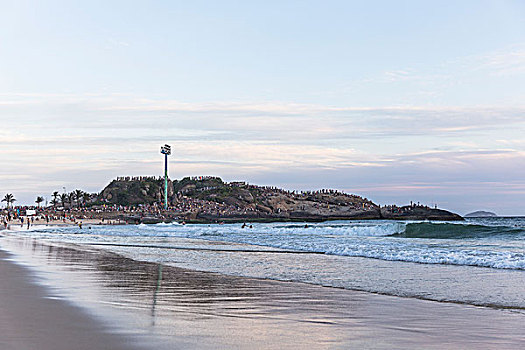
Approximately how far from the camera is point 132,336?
609cm

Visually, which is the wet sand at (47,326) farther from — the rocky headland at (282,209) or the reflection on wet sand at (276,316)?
the rocky headland at (282,209)

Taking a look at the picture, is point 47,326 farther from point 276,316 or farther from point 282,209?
point 282,209

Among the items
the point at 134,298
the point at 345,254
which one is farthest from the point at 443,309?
the point at 345,254

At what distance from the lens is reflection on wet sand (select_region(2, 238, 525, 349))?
6.26 meters

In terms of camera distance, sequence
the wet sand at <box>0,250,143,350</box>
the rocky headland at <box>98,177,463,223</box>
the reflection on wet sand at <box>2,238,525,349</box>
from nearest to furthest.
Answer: the wet sand at <box>0,250,143,350</box>
the reflection on wet sand at <box>2,238,525,349</box>
the rocky headland at <box>98,177,463,223</box>

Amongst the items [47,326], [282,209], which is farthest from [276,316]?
[282,209]

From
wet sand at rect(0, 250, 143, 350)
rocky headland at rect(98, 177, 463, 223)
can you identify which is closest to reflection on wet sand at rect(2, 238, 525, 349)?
wet sand at rect(0, 250, 143, 350)

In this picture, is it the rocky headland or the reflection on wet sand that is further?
the rocky headland

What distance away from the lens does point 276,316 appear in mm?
7953

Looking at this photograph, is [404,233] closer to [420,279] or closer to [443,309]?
[420,279]

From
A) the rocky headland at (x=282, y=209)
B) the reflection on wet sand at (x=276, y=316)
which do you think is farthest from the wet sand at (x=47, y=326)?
the rocky headland at (x=282, y=209)

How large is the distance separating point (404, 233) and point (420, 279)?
130 feet

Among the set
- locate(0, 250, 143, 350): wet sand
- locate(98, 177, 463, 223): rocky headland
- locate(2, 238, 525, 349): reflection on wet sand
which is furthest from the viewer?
locate(98, 177, 463, 223): rocky headland

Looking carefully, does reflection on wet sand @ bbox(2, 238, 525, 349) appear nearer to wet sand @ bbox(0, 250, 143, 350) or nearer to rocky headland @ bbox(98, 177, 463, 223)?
wet sand @ bbox(0, 250, 143, 350)
